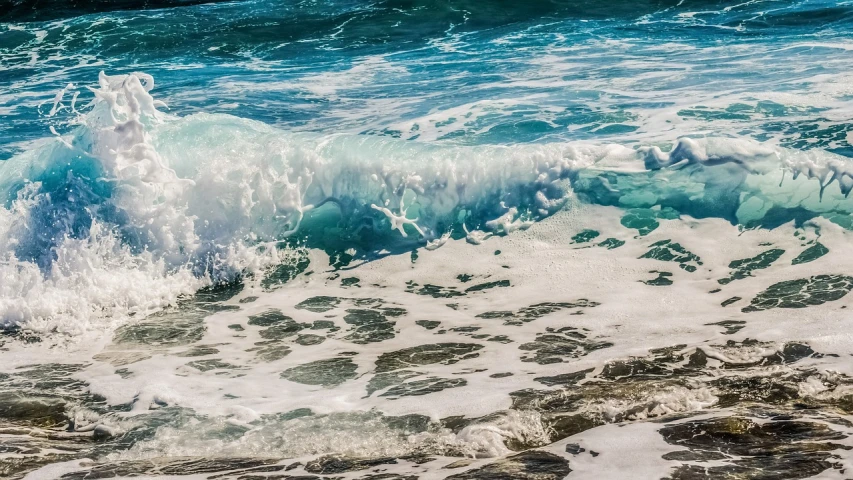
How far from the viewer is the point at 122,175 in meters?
7.43

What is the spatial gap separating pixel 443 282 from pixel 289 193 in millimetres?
1915

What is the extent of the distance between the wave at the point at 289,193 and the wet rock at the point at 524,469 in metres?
3.76

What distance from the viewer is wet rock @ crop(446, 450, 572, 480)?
3486mm

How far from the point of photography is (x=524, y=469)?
11.7 ft

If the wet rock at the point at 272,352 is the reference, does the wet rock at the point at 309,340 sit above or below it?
below

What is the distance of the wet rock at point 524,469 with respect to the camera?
3.49 meters

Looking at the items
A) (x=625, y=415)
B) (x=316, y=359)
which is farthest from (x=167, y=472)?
(x=625, y=415)

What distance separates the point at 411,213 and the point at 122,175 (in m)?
2.54

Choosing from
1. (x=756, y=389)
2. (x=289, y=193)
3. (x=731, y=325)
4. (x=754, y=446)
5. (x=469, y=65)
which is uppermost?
(x=469, y=65)

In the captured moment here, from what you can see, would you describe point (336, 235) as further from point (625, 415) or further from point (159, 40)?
point (159, 40)

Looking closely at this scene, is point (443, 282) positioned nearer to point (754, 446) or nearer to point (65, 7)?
point (754, 446)

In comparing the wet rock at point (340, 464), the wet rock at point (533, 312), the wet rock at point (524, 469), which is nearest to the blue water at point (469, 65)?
the wet rock at point (533, 312)

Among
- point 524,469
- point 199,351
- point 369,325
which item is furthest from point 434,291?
point 524,469

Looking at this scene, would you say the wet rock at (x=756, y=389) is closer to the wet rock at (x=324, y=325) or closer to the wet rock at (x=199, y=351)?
the wet rock at (x=324, y=325)
